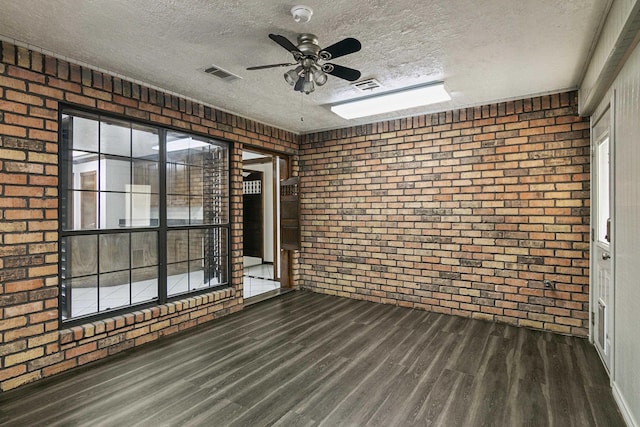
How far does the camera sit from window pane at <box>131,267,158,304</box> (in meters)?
3.61

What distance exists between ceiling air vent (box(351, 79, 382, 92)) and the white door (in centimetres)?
211

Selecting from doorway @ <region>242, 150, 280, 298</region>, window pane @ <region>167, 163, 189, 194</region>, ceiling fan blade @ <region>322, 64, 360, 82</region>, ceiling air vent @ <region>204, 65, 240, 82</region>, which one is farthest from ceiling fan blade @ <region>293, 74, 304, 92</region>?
doorway @ <region>242, 150, 280, 298</region>

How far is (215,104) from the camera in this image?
Answer: 425 centimetres

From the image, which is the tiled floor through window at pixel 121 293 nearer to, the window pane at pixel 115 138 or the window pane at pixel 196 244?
the window pane at pixel 196 244

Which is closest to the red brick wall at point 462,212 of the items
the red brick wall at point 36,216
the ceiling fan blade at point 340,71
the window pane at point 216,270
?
the window pane at point 216,270

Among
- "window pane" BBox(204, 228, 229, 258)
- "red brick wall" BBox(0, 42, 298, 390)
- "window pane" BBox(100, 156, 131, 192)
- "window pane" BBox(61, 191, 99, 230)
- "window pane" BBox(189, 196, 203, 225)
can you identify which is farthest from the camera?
"window pane" BBox(204, 228, 229, 258)

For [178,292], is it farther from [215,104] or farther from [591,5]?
[591,5]

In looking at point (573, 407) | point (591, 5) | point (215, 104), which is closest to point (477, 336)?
point (573, 407)

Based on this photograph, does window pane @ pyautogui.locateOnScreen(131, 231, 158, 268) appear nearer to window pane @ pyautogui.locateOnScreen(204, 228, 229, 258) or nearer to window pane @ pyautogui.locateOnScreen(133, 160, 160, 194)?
window pane @ pyautogui.locateOnScreen(133, 160, 160, 194)

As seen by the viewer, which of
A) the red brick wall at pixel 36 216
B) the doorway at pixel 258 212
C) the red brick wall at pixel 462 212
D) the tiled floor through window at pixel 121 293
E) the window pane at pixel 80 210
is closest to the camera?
the red brick wall at pixel 36 216

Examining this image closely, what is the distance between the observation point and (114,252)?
135 inches

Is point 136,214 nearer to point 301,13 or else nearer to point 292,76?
point 292,76

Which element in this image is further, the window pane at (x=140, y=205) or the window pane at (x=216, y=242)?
the window pane at (x=216, y=242)

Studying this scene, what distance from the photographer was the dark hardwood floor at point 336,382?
2.29 metres
